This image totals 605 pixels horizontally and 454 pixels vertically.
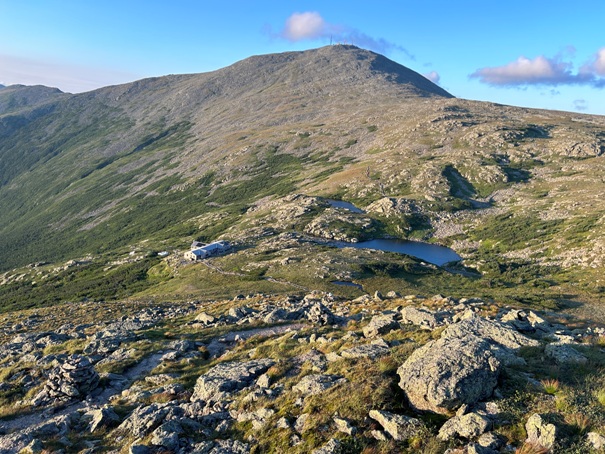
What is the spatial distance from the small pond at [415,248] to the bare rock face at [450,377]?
362ft

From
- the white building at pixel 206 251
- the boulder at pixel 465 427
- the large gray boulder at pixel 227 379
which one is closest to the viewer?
the boulder at pixel 465 427

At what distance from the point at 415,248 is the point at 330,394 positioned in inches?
4947

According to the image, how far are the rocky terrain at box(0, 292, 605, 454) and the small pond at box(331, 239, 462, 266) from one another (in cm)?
9667

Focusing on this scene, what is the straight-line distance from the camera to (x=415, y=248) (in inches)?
5374

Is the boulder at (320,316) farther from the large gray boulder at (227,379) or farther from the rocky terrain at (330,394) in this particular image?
the large gray boulder at (227,379)

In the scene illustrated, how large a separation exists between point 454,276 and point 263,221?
86356 millimetres

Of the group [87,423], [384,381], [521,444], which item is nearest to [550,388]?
[521,444]

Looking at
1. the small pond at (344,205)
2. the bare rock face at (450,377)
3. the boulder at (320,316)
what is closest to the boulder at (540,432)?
the bare rock face at (450,377)

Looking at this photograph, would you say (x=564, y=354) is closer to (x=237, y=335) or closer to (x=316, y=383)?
(x=316, y=383)

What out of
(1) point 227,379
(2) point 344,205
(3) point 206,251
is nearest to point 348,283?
(3) point 206,251

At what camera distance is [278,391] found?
20375 millimetres

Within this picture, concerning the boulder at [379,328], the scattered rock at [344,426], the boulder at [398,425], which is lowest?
the boulder at [379,328]

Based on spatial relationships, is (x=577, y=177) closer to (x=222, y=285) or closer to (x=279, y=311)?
(x=222, y=285)

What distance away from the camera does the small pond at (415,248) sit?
416 ft
